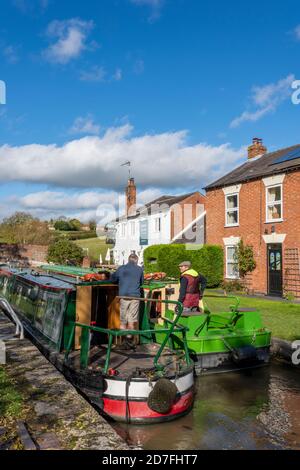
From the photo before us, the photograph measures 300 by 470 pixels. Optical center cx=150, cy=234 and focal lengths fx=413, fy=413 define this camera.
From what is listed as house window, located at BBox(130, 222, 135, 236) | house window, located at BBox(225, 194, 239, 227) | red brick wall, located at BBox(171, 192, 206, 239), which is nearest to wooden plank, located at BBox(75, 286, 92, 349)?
house window, located at BBox(225, 194, 239, 227)

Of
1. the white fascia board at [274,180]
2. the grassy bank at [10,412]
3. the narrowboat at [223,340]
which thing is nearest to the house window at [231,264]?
the white fascia board at [274,180]

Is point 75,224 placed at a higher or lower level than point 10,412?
higher

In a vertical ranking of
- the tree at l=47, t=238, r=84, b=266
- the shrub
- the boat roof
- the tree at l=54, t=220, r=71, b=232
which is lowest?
the shrub

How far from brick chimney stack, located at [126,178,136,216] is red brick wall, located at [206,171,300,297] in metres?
13.5

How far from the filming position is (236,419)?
606 centimetres

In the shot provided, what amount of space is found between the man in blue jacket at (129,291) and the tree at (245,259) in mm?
12814

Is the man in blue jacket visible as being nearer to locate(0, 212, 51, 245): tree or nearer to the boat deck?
the boat deck

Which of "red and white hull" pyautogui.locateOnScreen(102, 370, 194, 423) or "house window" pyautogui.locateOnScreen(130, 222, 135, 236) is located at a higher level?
"house window" pyautogui.locateOnScreen(130, 222, 135, 236)

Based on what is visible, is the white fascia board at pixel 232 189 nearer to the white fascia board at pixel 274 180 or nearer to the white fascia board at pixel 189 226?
→ the white fascia board at pixel 274 180

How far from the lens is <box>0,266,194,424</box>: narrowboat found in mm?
5480

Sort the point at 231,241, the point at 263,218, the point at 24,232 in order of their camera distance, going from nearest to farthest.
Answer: the point at 263,218 → the point at 231,241 → the point at 24,232

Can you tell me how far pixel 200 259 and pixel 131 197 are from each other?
625 inches

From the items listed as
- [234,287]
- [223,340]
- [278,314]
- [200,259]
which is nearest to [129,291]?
[223,340]

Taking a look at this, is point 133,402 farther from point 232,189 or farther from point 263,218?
point 232,189
